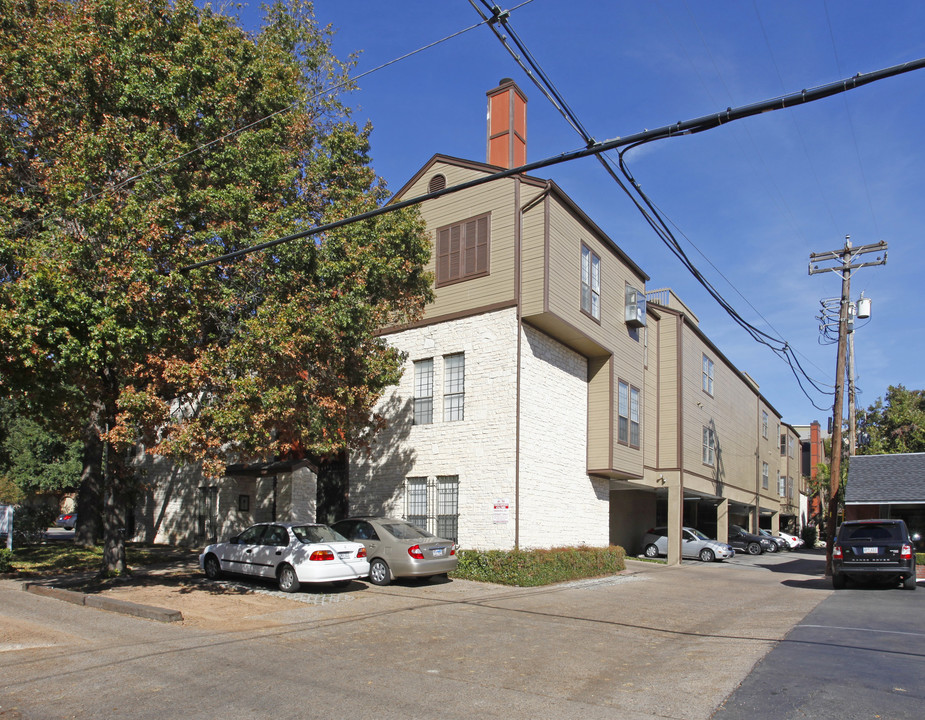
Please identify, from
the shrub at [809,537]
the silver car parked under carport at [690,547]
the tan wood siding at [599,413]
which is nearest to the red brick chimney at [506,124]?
the tan wood siding at [599,413]

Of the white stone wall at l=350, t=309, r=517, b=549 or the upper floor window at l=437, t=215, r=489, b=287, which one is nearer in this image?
the white stone wall at l=350, t=309, r=517, b=549

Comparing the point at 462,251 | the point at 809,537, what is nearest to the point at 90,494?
the point at 462,251

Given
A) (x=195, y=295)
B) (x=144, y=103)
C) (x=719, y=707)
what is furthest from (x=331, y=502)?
(x=719, y=707)

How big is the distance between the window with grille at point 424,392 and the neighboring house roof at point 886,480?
16595 mm

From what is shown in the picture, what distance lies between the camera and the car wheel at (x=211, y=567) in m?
17.3

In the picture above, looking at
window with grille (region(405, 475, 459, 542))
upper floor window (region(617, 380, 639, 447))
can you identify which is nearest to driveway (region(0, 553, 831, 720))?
window with grille (region(405, 475, 459, 542))

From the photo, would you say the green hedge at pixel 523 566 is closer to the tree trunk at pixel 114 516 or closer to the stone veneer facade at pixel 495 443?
the stone veneer facade at pixel 495 443

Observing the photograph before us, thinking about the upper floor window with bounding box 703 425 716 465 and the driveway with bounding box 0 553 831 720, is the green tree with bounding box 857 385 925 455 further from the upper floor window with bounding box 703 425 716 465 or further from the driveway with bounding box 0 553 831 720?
the driveway with bounding box 0 553 831 720

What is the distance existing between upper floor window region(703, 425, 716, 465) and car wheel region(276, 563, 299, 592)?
21.7 m

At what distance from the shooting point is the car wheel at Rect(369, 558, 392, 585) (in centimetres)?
1694

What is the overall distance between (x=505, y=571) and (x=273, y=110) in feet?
38.8

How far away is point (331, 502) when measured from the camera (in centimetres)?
2330

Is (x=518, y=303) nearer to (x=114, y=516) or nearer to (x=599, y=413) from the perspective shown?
(x=599, y=413)

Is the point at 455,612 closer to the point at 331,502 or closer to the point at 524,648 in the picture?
the point at 524,648
